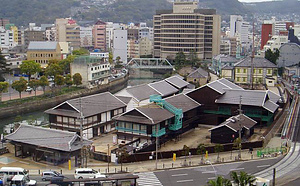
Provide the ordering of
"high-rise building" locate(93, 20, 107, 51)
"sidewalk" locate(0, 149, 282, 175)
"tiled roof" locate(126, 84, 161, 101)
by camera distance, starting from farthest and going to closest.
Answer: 1. "high-rise building" locate(93, 20, 107, 51)
2. "tiled roof" locate(126, 84, 161, 101)
3. "sidewalk" locate(0, 149, 282, 175)

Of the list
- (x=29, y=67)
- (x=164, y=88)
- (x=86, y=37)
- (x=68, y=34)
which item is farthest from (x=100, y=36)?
(x=164, y=88)

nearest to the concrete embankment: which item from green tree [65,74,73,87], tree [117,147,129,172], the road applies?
green tree [65,74,73,87]

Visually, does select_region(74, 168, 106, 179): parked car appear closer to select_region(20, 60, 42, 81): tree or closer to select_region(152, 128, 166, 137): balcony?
select_region(152, 128, 166, 137): balcony

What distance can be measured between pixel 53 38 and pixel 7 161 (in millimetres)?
67212

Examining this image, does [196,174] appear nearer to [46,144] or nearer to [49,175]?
[49,175]

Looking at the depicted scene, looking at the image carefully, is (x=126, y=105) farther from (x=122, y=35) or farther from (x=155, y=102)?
(x=122, y=35)

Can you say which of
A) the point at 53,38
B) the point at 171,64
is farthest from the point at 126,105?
the point at 53,38

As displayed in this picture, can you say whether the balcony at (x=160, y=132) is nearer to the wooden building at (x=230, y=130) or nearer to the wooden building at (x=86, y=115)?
the wooden building at (x=230, y=130)

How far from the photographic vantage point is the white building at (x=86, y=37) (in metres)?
91.9

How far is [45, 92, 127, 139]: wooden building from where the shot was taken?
72.0ft

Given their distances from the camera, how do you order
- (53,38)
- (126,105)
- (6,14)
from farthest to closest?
1. (6,14)
2. (53,38)
3. (126,105)

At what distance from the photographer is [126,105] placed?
25.0m

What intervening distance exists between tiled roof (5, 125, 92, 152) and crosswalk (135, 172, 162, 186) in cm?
337

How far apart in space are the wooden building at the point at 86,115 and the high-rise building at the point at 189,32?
42.8m
